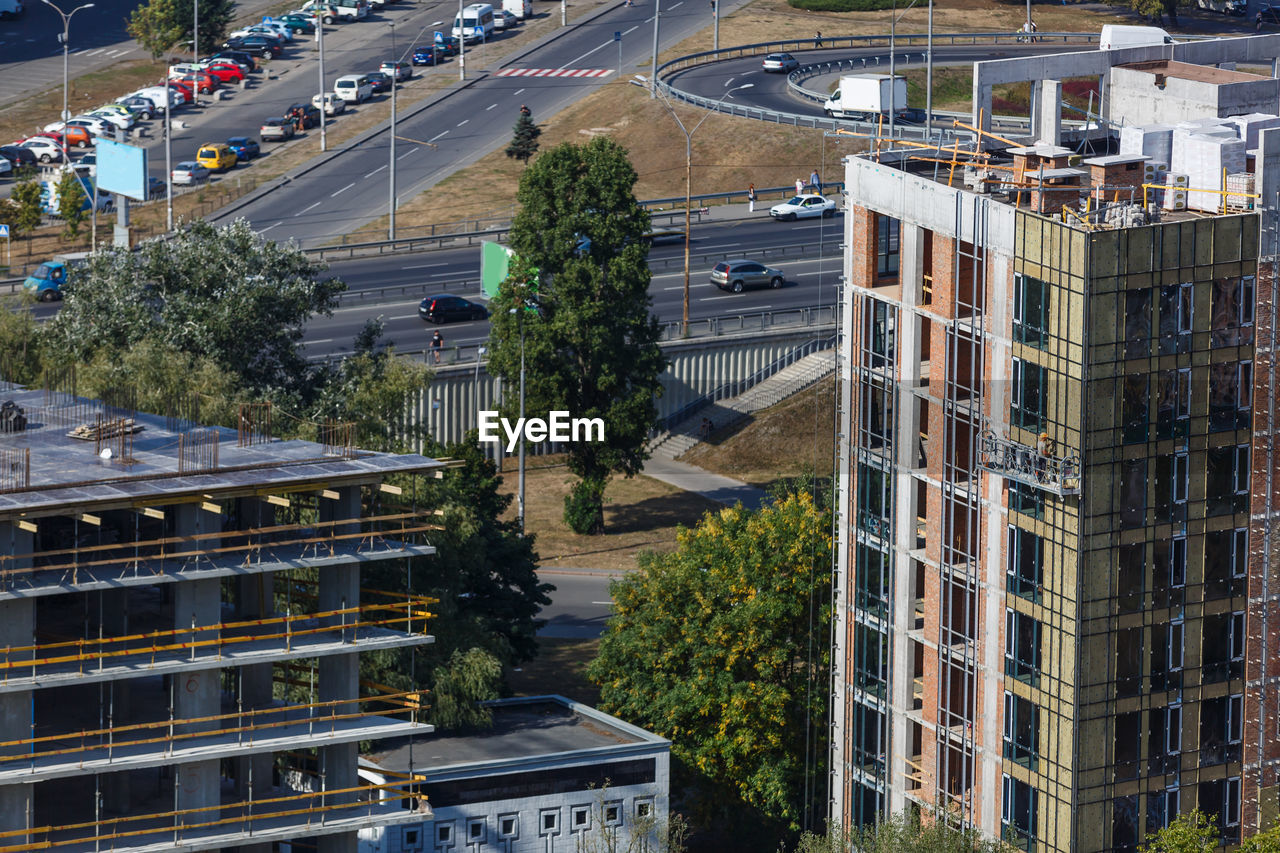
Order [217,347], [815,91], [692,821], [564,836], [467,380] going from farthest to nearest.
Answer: [815,91], [467,380], [217,347], [692,821], [564,836]

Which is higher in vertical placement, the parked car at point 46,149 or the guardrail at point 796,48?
the guardrail at point 796,48

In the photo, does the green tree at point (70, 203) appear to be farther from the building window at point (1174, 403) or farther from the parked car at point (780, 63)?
the building window at point (1174, 403)

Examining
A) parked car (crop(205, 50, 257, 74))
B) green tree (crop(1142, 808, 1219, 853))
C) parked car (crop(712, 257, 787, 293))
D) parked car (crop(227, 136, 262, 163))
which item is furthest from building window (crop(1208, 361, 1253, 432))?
parked car (crop(205, 50, 257, 74))

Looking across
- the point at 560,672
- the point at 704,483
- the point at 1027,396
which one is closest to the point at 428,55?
the point at 704,483

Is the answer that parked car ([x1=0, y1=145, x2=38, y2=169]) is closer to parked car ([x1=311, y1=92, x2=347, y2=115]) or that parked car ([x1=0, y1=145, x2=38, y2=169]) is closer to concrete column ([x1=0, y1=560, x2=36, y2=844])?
parked car ([x1=311, y1=92, x2=347, y2=115])

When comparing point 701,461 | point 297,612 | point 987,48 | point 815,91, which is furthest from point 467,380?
point 987,48

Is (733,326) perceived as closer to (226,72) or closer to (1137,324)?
(1137,324)

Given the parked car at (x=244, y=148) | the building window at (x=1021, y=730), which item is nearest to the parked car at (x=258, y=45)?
the parked car at (x=244, y=148)

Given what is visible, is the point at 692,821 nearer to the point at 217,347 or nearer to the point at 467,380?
the point at 217,347
